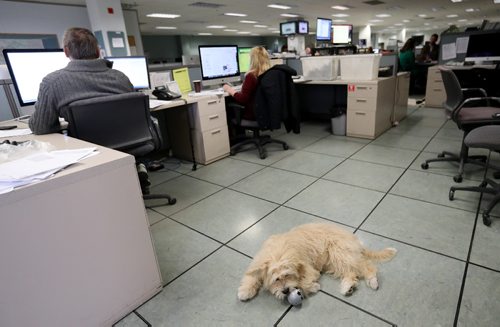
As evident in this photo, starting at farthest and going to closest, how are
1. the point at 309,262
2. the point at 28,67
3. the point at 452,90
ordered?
the point at 452,90 < the point at 28,67 < the point at 309,262

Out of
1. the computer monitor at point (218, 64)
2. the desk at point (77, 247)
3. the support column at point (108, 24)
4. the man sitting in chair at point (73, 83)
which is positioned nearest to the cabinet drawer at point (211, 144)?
the computer monitor at point (218, 64)

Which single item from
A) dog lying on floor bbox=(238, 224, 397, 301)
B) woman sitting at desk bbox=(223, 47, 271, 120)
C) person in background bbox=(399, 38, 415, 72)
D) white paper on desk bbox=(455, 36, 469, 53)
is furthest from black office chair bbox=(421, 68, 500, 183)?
person in background bbox=(399, 38, 415, 72)

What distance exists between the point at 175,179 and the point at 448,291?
2101mm

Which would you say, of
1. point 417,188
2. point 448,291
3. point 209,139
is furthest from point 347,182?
point 209,139

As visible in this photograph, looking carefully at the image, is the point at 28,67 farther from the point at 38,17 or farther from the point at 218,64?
the point at 38,17

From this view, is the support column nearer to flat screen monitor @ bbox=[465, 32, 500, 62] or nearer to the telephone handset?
the telephone handset

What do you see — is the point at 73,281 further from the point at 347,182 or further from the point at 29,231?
the point at 347,182

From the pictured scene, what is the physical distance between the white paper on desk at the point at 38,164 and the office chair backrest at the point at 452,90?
2440mm

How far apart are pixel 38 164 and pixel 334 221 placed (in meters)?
1.53

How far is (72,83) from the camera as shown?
1.52 meters

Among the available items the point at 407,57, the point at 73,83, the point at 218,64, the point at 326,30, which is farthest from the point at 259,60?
the point at 326,30

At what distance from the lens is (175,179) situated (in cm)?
261

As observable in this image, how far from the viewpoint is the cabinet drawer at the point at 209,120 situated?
2730mm

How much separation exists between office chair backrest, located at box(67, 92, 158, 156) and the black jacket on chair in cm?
111
